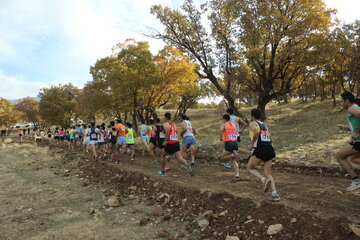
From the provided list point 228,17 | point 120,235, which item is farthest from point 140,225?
point 228,17

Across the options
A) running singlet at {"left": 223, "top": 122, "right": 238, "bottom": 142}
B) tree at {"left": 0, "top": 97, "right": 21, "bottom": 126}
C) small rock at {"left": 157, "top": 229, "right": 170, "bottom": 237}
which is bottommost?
small rock at {"left": 157, "top": 229, "right": 170, "bottom": 237}

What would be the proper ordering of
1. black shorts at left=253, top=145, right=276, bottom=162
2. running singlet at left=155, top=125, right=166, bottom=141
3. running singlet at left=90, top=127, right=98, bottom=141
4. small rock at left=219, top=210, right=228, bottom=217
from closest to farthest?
small rock at left=219, top=210, right=228, bottom=217 → black shorts at left=253, top=145, right=276, bottom=162 → running singlet at left=155, top=125, right=166, bottom=141 → running singlet at left=90, top=127, right=98, bottom=141

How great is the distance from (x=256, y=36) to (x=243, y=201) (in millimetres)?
14615

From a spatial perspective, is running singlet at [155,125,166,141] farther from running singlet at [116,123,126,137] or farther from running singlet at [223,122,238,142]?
running singlet at [223,122,238,142]

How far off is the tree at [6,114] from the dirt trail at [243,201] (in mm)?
48901

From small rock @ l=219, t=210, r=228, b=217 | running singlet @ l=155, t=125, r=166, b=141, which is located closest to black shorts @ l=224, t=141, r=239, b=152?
small rock @ l=219, t=210, r=228, b=217

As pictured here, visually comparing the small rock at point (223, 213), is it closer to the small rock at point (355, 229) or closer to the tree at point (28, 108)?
the small rock at point (355, 229)

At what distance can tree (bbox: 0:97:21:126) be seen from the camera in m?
47.8

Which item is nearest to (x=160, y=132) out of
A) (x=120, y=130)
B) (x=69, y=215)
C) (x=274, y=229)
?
(x=120, y=130)

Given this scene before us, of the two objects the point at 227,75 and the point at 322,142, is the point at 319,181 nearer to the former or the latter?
the point at 322,142

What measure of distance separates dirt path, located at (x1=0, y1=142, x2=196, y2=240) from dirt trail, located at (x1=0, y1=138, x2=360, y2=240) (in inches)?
5.2

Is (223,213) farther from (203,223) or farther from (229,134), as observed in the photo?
(229,134)

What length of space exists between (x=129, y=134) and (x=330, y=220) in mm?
10170

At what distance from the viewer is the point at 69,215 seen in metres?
6.12
